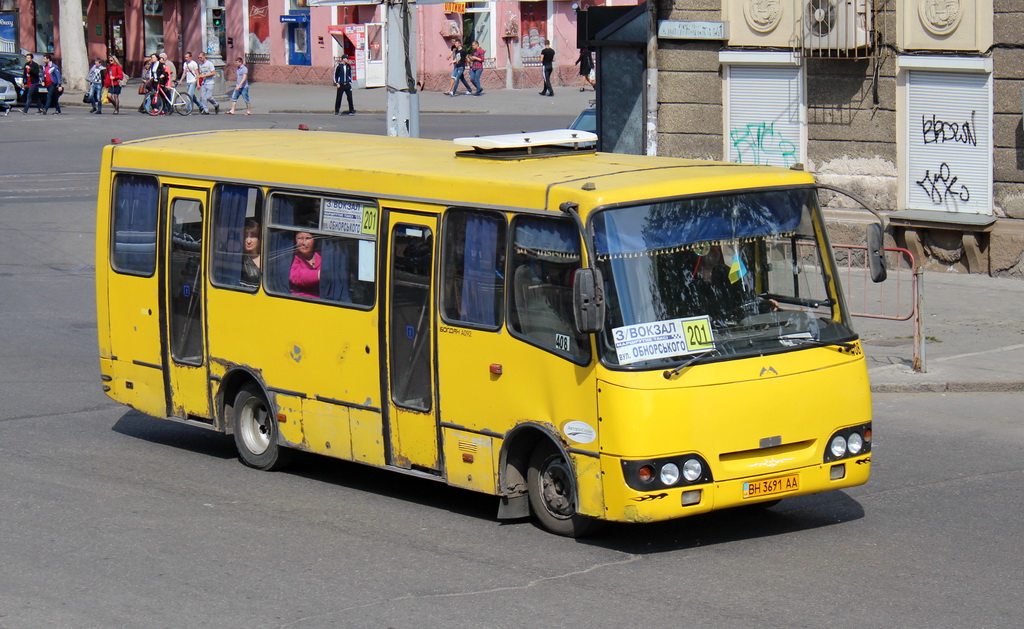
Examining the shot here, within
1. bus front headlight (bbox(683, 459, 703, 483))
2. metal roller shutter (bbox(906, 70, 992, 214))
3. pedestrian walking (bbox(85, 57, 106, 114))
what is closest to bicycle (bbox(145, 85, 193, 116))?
pedestrian walking (bbox(85, 57, 106, 114))

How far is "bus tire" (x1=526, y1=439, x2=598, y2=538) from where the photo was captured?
8430 mm

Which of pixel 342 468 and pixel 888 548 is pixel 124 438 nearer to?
pixel 342 468

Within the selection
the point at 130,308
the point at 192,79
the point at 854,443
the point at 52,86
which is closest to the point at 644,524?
the point at 854,443

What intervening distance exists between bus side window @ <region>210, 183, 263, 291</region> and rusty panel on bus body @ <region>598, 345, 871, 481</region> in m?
3.49

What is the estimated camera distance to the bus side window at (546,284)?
814cm

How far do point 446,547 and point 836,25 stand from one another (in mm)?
11897

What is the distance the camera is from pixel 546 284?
8.35m

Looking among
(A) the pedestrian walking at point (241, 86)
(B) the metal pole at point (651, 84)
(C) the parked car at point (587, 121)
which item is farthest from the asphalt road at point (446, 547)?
(A) the pedestrian walking at point (241, 86)

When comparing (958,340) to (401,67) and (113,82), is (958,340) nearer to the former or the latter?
(401,67)

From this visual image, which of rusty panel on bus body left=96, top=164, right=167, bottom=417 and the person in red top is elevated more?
the person in red top

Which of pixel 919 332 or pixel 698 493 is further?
pixel 919 332

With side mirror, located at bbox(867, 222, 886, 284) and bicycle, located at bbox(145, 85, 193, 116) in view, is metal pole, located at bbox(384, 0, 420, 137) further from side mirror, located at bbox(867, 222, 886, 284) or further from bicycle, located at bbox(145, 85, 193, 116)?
bicycle, located at bbox(145, 85, 193, 116)

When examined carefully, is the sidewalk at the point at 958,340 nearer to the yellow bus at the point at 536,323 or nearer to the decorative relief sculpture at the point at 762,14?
the decorative relief sculpture at the point at 762,14

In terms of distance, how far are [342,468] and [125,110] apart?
37063 mm
